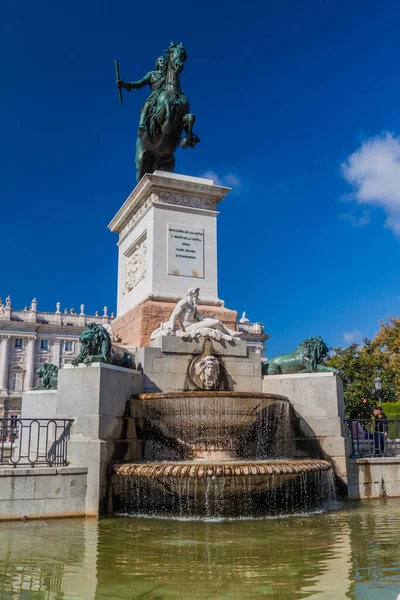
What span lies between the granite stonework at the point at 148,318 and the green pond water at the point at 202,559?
501 centimetres

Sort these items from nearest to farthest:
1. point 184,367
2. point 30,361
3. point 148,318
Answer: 1. point 184,367
2. point 148,318
3. point 30,361

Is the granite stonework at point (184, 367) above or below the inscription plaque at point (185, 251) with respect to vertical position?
below

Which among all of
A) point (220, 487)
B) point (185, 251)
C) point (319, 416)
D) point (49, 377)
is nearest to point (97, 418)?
point (220, 487)

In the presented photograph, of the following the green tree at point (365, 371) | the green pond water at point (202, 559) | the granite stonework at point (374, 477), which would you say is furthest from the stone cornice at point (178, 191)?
the green tree at point (365, 371)

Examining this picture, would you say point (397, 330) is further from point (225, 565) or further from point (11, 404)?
point (11, 404)

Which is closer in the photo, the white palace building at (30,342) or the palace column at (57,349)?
the white palace building at (30,342)

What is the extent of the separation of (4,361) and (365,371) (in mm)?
77516

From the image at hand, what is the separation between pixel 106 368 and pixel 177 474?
2.63 meters

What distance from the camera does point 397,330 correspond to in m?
42.0

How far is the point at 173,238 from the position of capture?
14055 mm

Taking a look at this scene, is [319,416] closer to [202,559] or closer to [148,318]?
[148,318]

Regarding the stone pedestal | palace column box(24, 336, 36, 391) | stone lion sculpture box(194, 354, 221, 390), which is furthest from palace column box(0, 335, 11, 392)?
stone lion sculpture box(194, 354, 221, 390)

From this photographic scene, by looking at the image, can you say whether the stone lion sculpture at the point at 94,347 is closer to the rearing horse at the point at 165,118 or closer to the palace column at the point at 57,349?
the rearing horse at the point at 165,118

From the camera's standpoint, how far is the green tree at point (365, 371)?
34.2 meters
